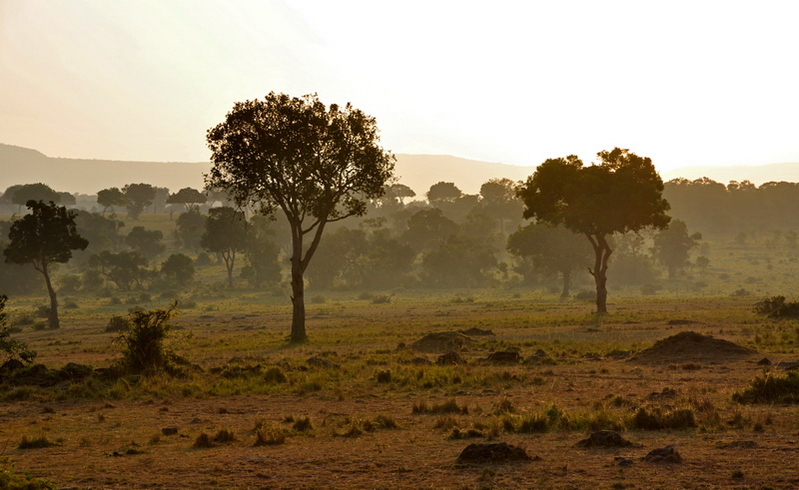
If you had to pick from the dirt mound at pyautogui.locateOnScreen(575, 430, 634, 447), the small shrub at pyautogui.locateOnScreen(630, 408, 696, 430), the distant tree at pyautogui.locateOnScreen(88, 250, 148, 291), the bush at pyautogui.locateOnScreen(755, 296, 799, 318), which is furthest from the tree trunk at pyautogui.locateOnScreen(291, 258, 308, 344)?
the distant tree at pyautogui.locateOnScreen(88, 250, 148, 291)

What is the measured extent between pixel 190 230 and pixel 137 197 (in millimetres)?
42945

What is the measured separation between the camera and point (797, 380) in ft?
52.7

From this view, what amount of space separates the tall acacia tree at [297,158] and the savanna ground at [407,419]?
1013cm

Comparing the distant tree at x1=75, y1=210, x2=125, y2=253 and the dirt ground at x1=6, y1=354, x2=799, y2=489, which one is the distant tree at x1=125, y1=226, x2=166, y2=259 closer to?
the distant tree at x1=75, y1=210, x2=125, y2=253

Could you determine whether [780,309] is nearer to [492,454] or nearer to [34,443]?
[492,454]

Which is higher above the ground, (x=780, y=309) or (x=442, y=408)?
(x=780, y=309)

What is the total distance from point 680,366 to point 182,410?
50.0 feet

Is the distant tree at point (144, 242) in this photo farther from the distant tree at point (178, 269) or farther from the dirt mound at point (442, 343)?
the dirt mound at point (442, 343)

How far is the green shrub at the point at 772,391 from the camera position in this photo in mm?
15633

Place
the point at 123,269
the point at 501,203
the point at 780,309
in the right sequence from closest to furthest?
the point at 780,309 < the point at 123,269 < the point at 501,203

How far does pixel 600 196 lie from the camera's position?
5088 centimetres

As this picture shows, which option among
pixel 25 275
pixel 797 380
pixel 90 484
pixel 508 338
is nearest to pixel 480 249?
pixel 25 275

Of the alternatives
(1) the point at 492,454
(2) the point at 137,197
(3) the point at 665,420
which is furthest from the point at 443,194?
(1) the point at 492,454

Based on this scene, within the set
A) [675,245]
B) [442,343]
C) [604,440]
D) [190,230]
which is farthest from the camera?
[190,230]
